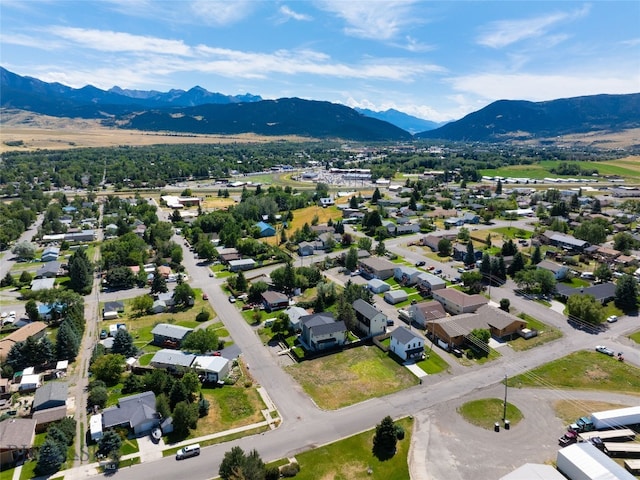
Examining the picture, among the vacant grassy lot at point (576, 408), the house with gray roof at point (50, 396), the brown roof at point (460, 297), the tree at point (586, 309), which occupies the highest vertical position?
the tree at point (586, 309)

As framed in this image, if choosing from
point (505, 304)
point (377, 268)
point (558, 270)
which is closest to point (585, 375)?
point (505, 304)

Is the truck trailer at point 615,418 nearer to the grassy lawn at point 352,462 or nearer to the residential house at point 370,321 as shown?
the grassy lawn at point 352,462

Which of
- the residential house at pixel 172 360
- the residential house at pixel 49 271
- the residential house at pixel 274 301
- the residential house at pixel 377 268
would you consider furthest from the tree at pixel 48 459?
the residential house at pixel 377 268

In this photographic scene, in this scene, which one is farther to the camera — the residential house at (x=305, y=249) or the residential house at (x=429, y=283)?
the residential house at (x=305, y=249)

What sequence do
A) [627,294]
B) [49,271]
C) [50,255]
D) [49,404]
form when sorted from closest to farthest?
[49,404], [627,294], [49,271], [50,255]

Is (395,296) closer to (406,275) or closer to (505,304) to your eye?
(406,275)

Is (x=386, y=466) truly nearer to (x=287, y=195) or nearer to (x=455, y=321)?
(x=455, y=321)

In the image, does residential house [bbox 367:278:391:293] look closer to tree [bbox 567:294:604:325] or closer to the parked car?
tree [bbox 567:294:604:325]
